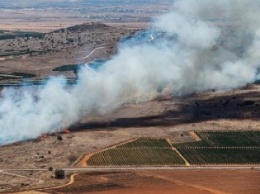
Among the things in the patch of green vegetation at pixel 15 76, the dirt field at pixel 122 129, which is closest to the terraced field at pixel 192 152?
the dirt field at pixel 122 129

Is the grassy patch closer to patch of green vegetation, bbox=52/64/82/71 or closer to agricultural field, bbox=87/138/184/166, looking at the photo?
patch of green vegetation, bbox=52/64/82/71

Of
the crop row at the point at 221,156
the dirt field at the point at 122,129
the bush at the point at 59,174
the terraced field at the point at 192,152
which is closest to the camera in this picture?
the bush at the point at 59,174

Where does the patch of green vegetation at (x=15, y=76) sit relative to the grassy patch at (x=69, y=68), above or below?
below

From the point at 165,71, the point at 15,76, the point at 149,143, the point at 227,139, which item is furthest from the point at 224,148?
the point at 15,76

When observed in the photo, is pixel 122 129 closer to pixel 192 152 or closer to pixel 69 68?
pixel 192 152

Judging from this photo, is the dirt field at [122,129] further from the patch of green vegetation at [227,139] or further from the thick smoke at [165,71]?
the thick smoke at [165,71]

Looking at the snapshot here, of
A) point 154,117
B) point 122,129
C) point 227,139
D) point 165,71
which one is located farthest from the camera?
point 165,71
